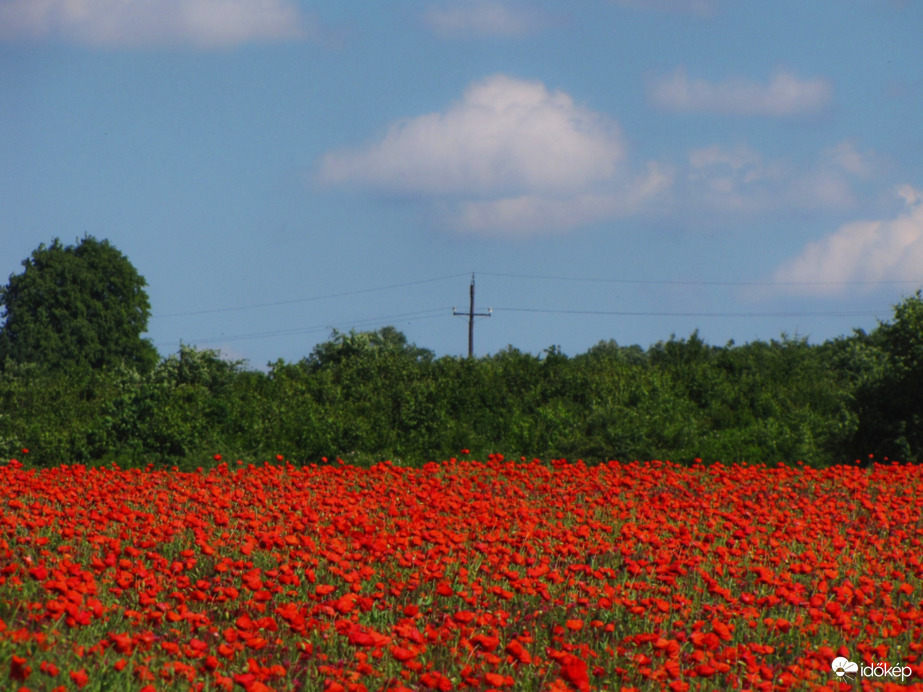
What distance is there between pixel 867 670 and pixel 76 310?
51.7 m

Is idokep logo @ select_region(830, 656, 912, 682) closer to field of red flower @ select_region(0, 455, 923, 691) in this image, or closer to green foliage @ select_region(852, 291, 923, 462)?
field of red flower @ select_region(0, 455, 923, 691)

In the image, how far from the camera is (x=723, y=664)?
5.66 m

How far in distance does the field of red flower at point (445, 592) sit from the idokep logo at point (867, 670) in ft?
0.07

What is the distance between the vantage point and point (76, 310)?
5284cm

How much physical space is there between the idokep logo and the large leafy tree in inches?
1883

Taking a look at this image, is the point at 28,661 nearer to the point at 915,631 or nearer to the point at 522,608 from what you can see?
the point at 522,608

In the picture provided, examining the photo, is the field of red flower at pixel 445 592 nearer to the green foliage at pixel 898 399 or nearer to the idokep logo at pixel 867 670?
the idokep logo at pixel 867 670

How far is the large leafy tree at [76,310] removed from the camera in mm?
51344

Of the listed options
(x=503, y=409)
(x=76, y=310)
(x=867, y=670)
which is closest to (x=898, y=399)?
(x=503, y=409)

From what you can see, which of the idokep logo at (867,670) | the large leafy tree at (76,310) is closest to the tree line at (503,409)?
the idokep logo at (867,670)

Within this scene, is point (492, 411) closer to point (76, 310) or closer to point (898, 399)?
point (898, 399)

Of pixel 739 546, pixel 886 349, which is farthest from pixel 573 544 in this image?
pixel 886 349

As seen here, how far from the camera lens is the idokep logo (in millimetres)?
6496

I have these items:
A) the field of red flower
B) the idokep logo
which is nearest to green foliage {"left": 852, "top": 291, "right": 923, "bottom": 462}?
the field of red flower
